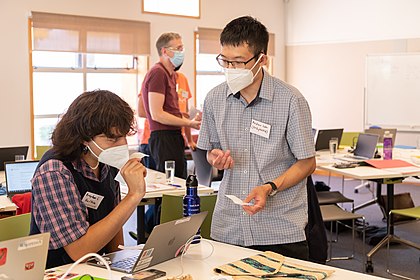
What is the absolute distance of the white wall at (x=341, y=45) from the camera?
27.5 ft

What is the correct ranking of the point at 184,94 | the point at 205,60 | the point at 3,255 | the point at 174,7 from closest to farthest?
the point at 3,255
the point at 184,94
the point at 174,7
the point at 205,60

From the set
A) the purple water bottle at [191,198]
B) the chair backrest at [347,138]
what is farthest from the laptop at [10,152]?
the chair backrest at [347,138]

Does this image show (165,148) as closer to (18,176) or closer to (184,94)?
(184,94)

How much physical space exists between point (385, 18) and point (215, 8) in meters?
2.44

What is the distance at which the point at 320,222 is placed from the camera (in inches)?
114

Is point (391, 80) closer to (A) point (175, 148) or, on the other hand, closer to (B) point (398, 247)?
(B) point (398, 247)

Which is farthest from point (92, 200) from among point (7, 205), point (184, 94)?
point (184, 94)

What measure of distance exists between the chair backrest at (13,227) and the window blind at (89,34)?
15.4ft

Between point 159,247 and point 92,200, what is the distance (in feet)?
1.13

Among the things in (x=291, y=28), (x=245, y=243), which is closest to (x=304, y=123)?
(x=245, y=243)

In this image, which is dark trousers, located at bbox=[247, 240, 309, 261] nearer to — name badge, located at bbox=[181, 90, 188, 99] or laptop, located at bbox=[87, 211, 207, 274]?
laptop, located at bbox=[87, 211, 207, 274]

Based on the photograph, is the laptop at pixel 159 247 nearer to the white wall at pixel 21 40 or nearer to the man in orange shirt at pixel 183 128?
the man in orange shirt at pixel 183 128

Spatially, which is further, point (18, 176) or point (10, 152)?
point (10, 152)

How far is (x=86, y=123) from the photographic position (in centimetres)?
217
